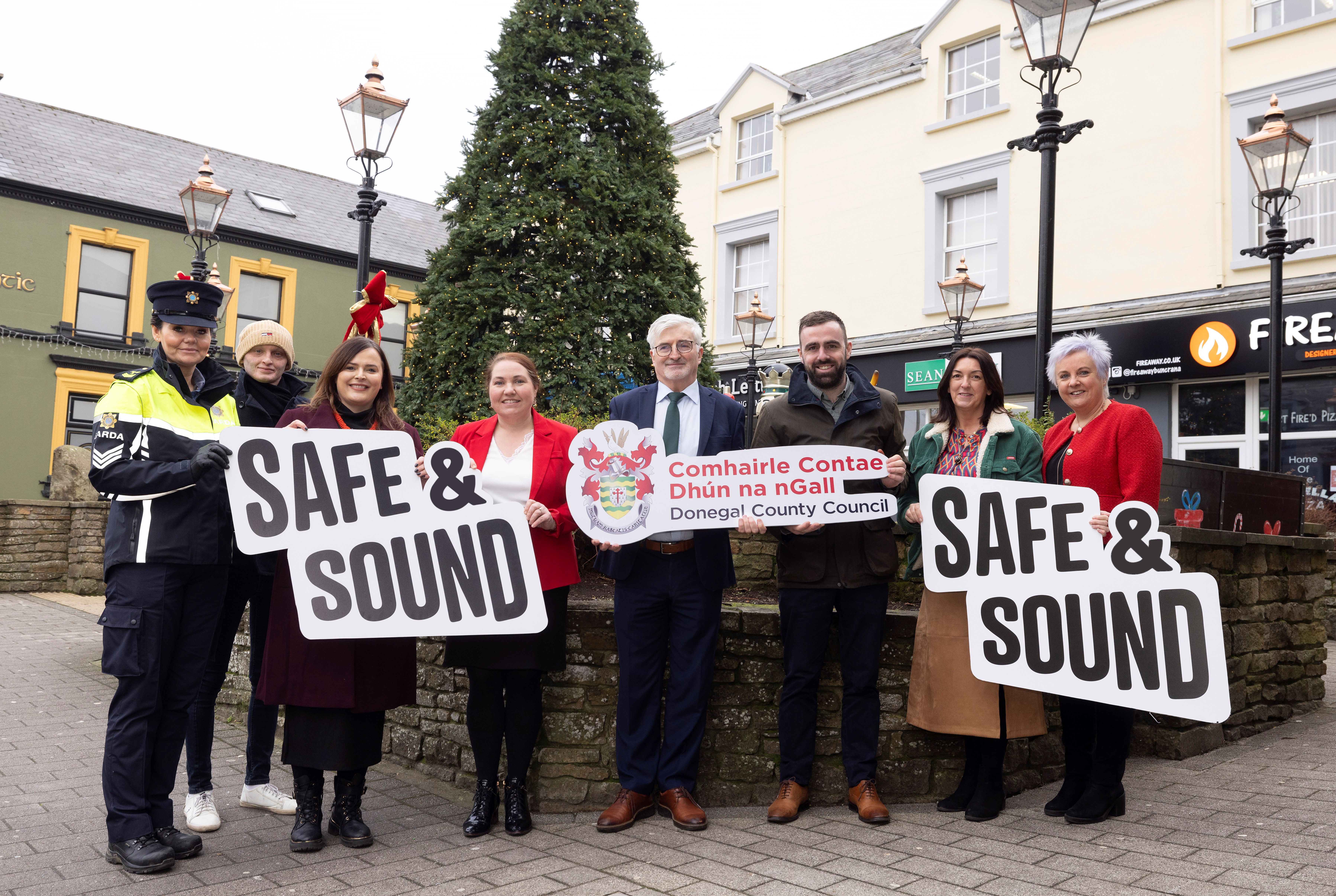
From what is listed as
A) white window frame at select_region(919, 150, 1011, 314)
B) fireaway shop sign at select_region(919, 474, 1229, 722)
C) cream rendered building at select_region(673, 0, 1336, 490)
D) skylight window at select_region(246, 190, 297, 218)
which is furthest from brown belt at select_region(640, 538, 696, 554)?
skylight window at select_region(246, 190, 297, 218)

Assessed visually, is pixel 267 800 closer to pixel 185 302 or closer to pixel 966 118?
pixel 185 302

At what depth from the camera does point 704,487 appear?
13.1 feet

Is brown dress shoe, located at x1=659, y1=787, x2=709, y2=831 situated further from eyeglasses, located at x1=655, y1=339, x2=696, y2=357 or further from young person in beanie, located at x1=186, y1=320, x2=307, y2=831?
eyeglasses, located at x1=655, y1=339, x2=696, y2=357

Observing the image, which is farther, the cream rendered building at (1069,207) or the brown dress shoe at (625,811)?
the cream rendered building at (1069,207)

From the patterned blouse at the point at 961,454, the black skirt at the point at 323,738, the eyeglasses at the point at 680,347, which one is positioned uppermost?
the eyeglasses at the point at 680,347

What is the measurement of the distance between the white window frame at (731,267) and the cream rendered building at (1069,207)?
0.15 feet

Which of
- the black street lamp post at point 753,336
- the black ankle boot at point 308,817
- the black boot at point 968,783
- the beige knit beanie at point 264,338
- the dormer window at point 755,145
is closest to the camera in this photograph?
the black ankle boot at point 308,817

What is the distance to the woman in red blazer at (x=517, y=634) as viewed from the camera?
3971 millimetres

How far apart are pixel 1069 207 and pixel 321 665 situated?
15318mm

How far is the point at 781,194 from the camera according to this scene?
20.0m

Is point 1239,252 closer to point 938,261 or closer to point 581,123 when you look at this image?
point 938,261

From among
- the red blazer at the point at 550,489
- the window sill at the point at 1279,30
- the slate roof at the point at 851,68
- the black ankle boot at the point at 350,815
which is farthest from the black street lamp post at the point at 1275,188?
the slate roof at the point at 851,68

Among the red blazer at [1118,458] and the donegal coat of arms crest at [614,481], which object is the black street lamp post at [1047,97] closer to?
the red blazer at [1118,458]

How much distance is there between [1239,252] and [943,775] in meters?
12.4
